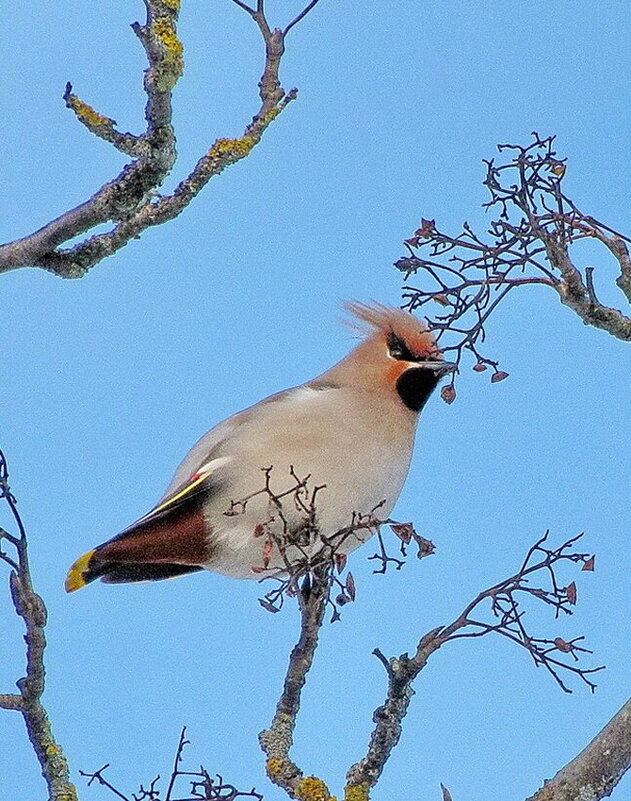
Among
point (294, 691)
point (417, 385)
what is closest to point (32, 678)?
point (294, 691)

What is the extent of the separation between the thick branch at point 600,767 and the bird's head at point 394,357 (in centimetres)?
141

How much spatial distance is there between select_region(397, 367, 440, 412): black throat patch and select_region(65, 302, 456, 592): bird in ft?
0.19

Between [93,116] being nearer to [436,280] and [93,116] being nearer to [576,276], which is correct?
[436,280]

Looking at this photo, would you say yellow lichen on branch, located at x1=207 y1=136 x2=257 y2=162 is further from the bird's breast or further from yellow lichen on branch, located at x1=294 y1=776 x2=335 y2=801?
yellow lichen on branch, located at x1=294 y1=776 x2=335 y2=801

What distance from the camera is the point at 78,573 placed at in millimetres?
3125

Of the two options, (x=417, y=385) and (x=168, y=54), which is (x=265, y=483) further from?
(x=168, y=54)

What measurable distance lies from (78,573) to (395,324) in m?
1.26

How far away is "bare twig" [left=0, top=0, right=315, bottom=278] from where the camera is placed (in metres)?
2.58

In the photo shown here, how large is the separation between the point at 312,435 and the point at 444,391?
0.85m

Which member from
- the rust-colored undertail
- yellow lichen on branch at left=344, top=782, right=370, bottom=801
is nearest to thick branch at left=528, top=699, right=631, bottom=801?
yellow lichen on branch at left=344, top=782, right=370, bottom=801

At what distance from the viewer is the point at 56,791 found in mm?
2586

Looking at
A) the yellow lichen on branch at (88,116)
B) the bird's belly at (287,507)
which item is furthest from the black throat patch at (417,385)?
the yellow lichen on branch at (88,116)

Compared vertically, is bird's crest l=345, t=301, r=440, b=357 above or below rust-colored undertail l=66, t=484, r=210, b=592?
above

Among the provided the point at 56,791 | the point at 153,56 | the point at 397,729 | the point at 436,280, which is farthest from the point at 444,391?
the point at 56,791
